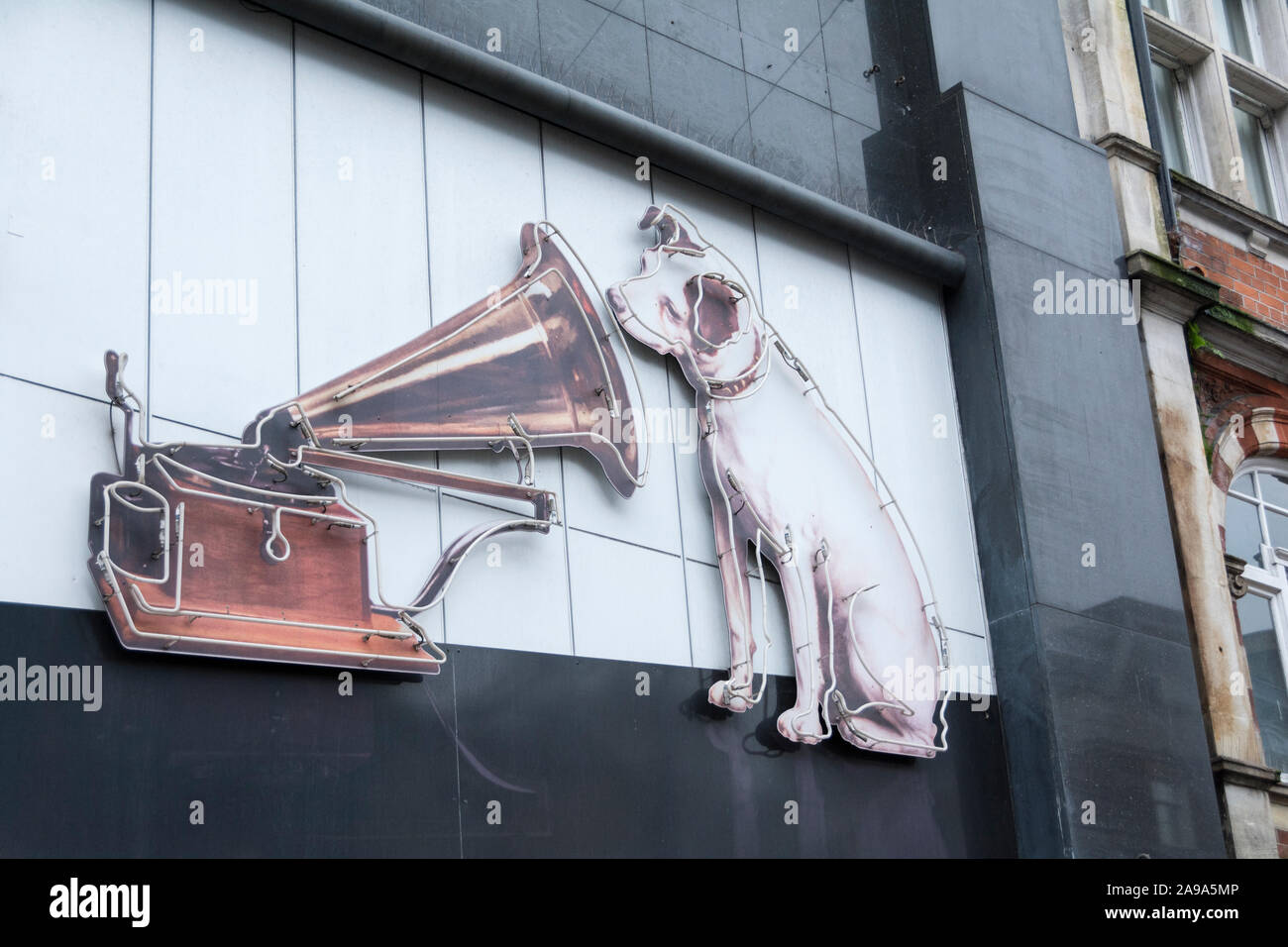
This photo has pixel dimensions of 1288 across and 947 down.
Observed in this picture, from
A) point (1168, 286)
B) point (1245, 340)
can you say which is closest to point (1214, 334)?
point (1245, 340)

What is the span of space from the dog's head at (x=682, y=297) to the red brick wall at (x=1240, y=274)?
429cm

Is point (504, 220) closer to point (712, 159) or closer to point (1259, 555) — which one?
point (712, 159)

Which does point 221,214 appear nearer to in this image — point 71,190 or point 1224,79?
point 71,190

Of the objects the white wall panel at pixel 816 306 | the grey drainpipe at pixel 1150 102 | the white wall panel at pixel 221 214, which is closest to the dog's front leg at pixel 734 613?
the white wall panel at pixel 816 306

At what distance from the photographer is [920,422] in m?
9.56

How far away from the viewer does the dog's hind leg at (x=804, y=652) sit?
7883 millimetres

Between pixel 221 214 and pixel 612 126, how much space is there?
236 centimetres

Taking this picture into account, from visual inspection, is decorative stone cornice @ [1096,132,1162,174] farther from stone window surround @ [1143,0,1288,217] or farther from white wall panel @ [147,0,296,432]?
white wall panel @ [147,0,296,432]

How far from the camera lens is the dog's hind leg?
25.9ft

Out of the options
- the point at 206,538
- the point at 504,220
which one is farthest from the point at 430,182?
the point at 206,538

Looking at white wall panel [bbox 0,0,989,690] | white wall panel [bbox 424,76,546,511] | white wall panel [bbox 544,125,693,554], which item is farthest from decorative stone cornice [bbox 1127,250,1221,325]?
white wall panel [bbox 424,76,546,511]

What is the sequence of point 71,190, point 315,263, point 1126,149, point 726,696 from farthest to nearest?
1. point 1126,149
2. point 726,696
3. point 315,263
4. point 71,190

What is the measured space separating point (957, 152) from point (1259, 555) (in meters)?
3.51

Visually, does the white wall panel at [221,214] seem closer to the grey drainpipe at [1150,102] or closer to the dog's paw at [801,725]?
the dog's paw at [801,725]
